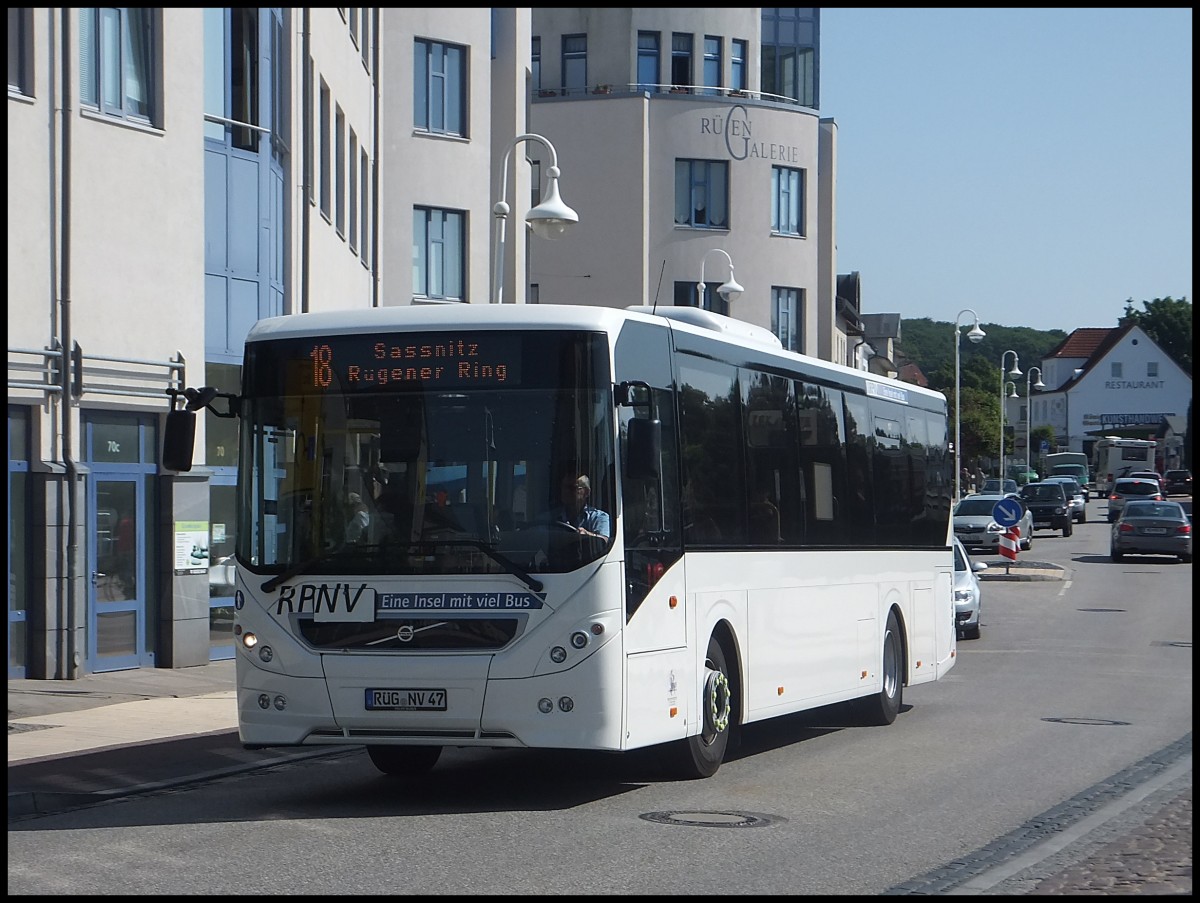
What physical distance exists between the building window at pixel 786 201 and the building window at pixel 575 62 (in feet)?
21.3

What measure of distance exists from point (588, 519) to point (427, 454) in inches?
40.6

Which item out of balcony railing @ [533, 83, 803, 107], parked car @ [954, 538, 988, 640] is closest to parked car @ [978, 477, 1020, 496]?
balcony railing @ [533, 83, 803, 107]

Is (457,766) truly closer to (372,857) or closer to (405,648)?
(405,648)

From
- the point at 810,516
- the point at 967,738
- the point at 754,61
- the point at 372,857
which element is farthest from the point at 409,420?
the point at 754,61

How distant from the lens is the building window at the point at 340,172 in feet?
99.8

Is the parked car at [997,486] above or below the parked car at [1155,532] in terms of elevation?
above

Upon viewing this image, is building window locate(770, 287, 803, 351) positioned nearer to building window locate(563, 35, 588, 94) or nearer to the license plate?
building window locate(563, 35, 588, 94)

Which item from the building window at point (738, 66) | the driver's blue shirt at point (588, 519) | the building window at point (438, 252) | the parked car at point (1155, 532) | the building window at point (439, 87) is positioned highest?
the building window at point (738, 66)

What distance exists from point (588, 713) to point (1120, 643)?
18.4 metres

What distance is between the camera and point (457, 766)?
43.8 ft

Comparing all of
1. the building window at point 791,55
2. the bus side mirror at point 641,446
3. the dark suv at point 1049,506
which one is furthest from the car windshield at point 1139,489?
the bus side mirror at point 641,446

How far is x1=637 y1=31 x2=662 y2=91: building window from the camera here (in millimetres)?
55125

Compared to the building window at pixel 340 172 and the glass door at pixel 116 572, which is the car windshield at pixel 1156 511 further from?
the glass door at pixel 116 572

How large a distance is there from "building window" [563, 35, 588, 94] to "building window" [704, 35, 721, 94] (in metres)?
3.67
